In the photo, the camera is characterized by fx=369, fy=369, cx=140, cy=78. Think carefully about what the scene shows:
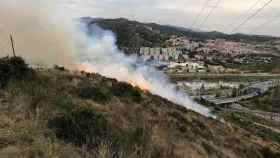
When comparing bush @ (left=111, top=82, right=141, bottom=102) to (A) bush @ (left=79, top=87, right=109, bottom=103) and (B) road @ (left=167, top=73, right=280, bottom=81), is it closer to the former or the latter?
(A) bush @ (left=79, top=87, right=109, bottom=103)

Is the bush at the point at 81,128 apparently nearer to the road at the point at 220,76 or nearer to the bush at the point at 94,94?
the bush at the point at 94,94

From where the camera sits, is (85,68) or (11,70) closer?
(11,70)

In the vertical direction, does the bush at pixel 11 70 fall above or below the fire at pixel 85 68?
above

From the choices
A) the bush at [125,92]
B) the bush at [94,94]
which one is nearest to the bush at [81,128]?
the bush at [94,94]

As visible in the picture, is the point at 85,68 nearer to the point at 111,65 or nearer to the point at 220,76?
the point at 111,65

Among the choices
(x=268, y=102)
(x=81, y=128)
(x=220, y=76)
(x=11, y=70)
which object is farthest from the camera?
(x=220, y=76)

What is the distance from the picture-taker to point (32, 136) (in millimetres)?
8383

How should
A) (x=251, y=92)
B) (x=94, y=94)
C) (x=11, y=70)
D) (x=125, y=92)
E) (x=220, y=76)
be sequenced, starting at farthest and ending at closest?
(x=220, y=76), (x=251, y=92), (x=125, y=92), (x=94, y=94), (x=11, y=70)

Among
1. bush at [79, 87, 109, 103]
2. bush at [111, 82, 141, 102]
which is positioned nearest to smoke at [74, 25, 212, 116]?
bush at [111, 82, 141, 102]

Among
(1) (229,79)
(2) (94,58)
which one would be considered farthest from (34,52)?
(1) (229,79)

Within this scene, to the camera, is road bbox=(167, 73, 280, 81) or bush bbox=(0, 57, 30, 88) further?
road bbox=(167, 73, 280, 81)

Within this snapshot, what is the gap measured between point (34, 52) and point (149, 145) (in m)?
41.3

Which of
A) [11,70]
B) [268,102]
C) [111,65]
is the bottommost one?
[268,102]

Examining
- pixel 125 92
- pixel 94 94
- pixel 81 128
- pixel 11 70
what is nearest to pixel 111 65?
pixel 125 92
